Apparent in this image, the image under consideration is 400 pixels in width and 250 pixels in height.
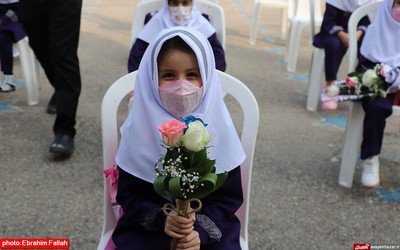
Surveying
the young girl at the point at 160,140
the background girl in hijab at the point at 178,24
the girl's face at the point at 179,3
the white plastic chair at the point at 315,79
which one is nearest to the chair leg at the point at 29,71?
the background girl in hijab at the point at 178,24

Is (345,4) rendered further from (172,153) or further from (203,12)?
(172,153)

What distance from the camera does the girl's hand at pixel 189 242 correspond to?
1.64 metres

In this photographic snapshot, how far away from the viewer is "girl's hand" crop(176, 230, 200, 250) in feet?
5.38

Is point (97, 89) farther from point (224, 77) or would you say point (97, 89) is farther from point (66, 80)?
point (224, 77)

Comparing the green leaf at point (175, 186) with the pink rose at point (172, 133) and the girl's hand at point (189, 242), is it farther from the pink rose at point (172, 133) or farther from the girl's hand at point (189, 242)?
the girl's hand at point (189, 242)

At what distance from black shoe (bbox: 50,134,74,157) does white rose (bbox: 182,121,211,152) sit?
2.49 metres

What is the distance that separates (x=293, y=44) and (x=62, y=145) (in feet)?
12.1

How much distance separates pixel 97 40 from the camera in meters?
7.46

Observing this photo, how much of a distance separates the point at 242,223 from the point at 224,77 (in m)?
0.66

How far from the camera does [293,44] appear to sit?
628 centimetres

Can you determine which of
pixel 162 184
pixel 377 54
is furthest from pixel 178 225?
pixel 377 54

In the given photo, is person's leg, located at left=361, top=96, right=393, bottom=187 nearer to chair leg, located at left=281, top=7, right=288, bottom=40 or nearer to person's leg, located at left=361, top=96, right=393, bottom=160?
person's leg, located at left=361, top=96, right=393, bottom=160

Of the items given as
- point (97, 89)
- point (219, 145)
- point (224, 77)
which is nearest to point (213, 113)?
point (219, 145)

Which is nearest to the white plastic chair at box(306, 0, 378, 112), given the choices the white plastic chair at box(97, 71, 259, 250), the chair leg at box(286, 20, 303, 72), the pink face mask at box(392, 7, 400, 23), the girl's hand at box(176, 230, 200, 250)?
the chair leg at box(286, 20, 303, 72)
